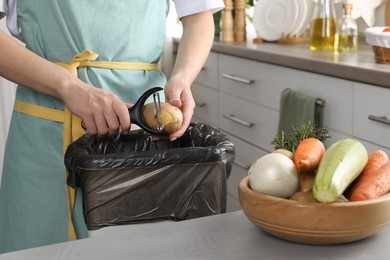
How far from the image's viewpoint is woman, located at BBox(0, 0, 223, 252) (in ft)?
4.90

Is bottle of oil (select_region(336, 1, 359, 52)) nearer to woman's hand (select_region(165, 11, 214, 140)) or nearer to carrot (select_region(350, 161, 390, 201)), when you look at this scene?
woman's hand (select_region(165, 11, 214, 140))

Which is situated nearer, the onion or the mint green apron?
the onion

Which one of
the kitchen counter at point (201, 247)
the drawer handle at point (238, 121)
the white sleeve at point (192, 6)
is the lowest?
the drawer handle at point (238, 121)

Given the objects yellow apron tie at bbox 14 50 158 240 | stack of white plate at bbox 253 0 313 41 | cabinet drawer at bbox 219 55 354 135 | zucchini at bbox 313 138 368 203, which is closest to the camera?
zucchini at bbox 313 138 368 203

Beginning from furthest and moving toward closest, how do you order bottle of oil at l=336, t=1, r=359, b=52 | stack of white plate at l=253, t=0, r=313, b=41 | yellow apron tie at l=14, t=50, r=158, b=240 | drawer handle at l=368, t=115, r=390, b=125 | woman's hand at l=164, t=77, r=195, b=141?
1. stack of white plate at l=253, t=0, r=313, b=41
2. bottle of oil at l=336, t=1, r=359, b=52
3. drawer handle at l=368, t=115, r=390, b=125
4. yellow apron tie at l=14, t=50, r=158, b=240
5. woman's hand at l=164, t=77, r=195, b=141

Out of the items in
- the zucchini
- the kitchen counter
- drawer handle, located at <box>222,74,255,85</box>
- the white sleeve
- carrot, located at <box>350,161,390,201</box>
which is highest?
the white sleeve

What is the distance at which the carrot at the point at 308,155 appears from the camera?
88 centimetres

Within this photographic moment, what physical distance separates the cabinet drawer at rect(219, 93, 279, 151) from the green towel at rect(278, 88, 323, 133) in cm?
15

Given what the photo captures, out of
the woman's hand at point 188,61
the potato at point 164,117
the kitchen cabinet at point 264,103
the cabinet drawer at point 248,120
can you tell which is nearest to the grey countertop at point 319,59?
the kitchen cabinet at point 264,103

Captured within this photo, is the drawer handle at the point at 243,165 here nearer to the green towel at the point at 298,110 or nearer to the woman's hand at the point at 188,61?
the green towel at the point at 298,110

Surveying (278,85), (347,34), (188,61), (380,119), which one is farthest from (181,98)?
(347,34)

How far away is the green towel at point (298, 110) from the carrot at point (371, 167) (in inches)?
54.2

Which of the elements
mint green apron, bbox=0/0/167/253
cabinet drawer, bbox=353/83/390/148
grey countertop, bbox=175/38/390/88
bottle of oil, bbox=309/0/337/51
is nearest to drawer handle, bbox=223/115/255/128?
grey countertop, bbox=175/38/390/88

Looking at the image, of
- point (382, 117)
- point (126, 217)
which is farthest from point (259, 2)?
point (126, 217)
